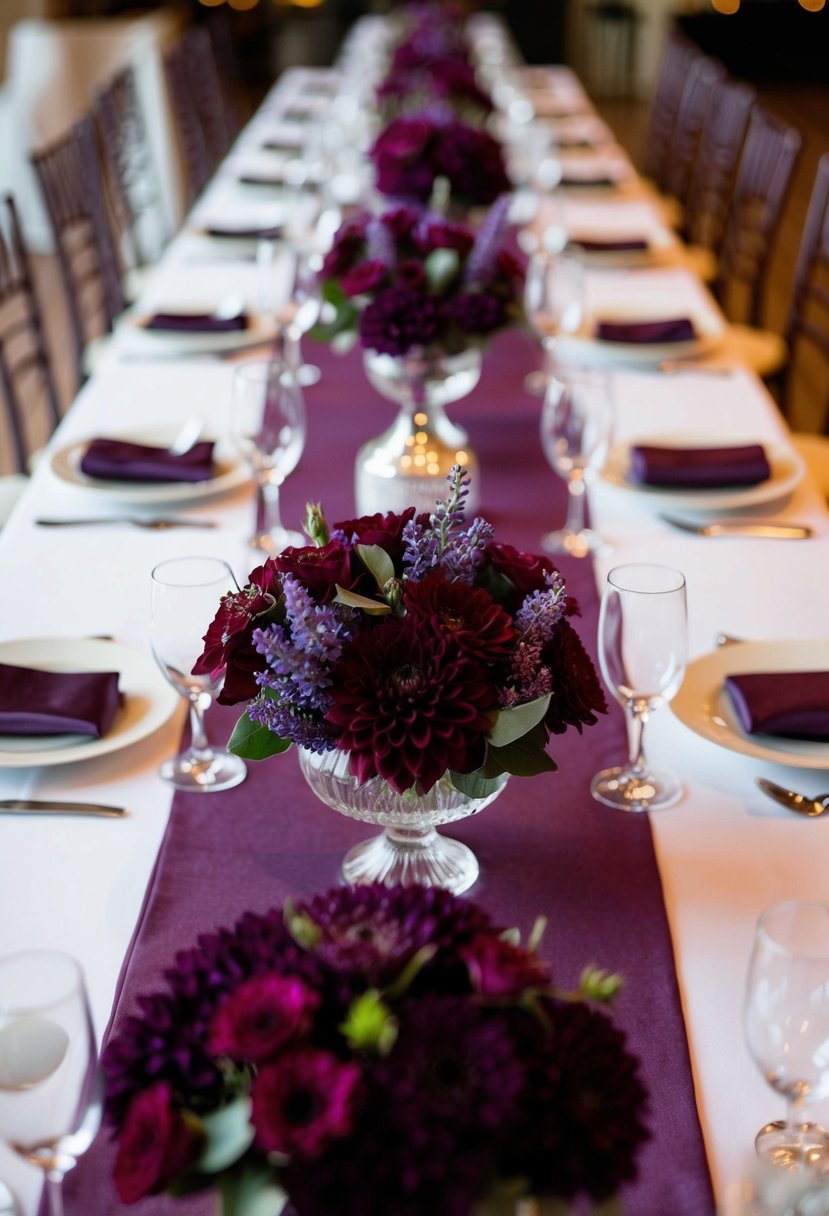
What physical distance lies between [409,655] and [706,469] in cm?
109

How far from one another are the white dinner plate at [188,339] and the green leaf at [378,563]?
1650mm

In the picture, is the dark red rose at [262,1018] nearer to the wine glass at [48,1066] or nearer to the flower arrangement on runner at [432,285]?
the wine glass at [48,1066]

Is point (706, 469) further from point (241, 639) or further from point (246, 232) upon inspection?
point (246, 232)

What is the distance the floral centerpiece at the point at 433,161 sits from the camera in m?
2.74

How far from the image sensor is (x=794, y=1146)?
3.03 feet

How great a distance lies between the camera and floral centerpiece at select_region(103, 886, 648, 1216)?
64 centimetres

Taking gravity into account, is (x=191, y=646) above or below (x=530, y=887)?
above

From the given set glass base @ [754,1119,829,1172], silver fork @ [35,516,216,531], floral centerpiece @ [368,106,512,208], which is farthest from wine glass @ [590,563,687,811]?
floral centerpiece @ [368,106,512,208]

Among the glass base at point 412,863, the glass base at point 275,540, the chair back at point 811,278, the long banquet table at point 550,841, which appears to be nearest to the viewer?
the long banquet table at point 550,841

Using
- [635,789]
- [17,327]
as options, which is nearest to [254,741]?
[635,789]

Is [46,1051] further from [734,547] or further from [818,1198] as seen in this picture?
[734,547]

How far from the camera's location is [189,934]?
1.13 meters

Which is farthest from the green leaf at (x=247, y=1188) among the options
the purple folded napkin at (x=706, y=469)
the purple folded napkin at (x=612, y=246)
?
the purple folded napkin at (x=612, y=246)

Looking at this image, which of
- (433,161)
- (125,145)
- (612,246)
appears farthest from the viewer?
(125,145)
